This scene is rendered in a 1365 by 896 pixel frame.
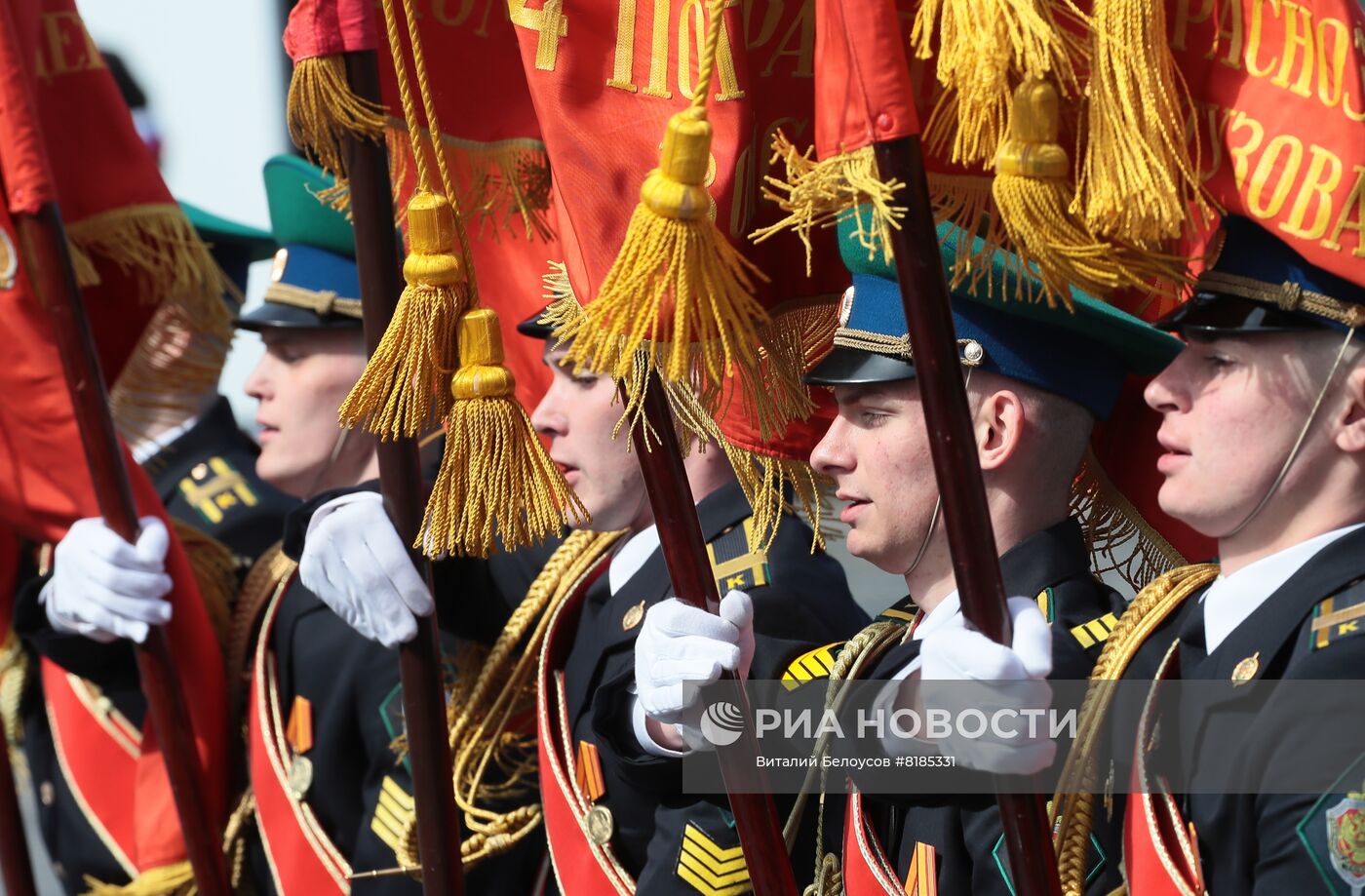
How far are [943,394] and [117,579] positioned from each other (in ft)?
7.00

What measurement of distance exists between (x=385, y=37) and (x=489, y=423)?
723mm

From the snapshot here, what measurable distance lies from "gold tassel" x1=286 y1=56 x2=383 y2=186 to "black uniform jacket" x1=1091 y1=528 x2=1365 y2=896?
4.58 feet

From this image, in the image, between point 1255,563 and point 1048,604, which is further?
point 1048,604

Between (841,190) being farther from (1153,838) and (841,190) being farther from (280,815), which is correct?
(280,815)

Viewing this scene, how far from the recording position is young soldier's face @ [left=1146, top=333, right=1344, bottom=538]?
7.91ft

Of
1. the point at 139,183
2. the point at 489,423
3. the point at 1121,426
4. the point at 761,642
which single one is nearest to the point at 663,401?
the point at 489,423

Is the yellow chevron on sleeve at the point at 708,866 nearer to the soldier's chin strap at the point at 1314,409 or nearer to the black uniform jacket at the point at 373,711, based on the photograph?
the black uniform jacket at the point at 373,711

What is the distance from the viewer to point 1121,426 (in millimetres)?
A: 3002

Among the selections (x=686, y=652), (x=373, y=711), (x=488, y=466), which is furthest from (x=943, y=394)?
(x=373, y=711)

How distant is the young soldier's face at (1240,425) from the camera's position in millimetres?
2410

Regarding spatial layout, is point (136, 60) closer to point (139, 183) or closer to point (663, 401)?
point (139, 183)

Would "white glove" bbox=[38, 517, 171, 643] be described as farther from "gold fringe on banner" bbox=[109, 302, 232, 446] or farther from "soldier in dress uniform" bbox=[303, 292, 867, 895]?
"gold fringe on banner" bbox=[109, 302, 232, 446]

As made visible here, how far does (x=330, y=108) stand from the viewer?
2.83 m

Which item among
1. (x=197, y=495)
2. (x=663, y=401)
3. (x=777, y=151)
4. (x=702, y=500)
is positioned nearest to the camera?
(x=777, y=151)
